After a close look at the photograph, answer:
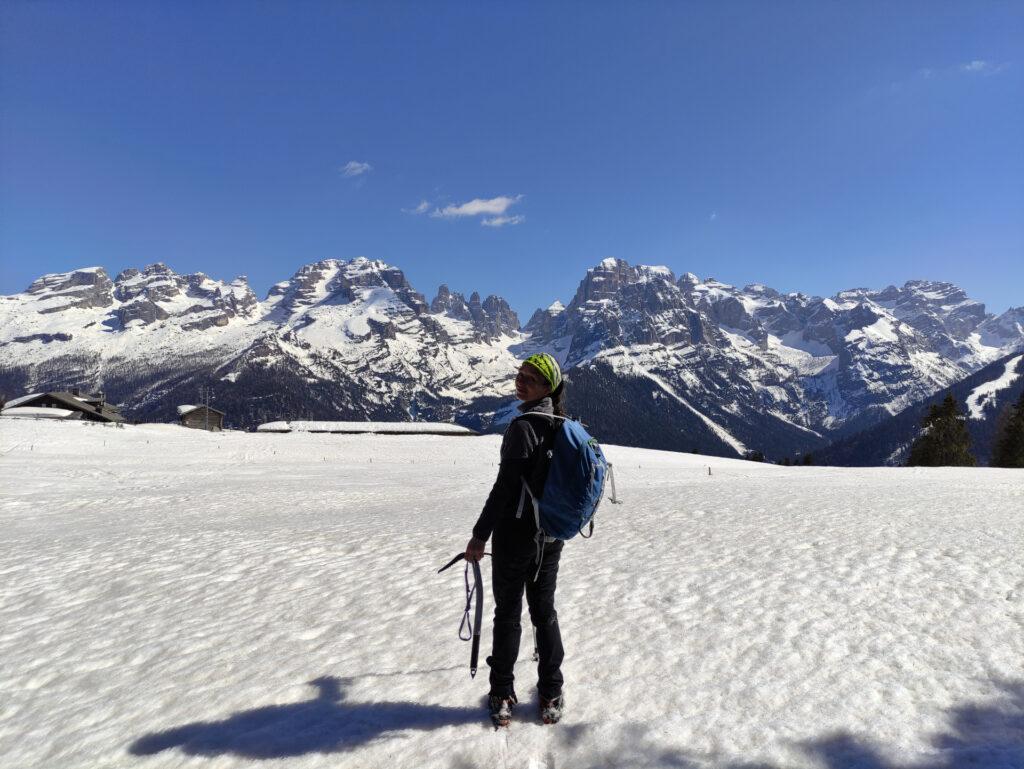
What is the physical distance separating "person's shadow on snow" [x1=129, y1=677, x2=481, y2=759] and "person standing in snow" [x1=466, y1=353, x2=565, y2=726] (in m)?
0.66

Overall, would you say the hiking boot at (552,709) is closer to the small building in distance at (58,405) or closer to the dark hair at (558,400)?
the dark hair at (558,400)

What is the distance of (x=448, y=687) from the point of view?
5.79 meters

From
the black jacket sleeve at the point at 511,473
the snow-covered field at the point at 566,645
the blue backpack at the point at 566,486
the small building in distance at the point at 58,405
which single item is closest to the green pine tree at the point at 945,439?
the snow-covered field at the point at 566,645

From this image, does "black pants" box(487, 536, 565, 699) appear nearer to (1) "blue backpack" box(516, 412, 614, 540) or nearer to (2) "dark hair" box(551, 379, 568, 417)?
(1) "blue backpack" box(516, 412, 614, 540)

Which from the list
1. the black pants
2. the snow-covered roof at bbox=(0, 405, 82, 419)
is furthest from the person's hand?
the snow-covered roof at bbox=(0, 405, 82, 419)

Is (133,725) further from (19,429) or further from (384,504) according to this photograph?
(19,429)

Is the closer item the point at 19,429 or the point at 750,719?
the point at 750,719

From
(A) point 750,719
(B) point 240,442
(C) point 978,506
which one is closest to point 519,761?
(A) point 750,719

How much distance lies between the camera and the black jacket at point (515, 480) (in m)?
4.95

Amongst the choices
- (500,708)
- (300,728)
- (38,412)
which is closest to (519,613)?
(500,708)

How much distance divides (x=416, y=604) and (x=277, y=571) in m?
3.81

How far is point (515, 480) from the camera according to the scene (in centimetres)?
498

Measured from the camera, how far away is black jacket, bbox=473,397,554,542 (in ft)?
16.2

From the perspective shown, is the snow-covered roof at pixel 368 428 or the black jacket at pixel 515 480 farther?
the snow-covered roof at pixel 368 428
